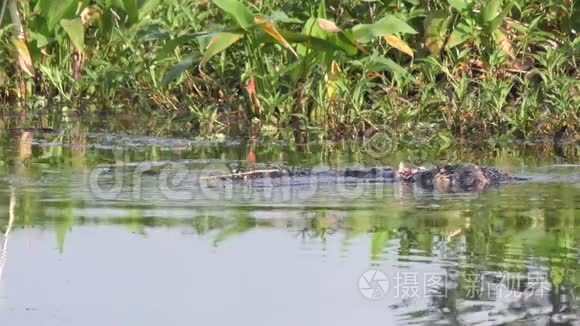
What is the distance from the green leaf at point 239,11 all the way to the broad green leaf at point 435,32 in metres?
1.32

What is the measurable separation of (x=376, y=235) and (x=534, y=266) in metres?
0.78

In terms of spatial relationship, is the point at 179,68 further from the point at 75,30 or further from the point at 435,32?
the point at 435,32

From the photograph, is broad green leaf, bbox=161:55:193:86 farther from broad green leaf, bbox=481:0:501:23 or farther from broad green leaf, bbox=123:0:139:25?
broad green leaf, bbox=481:0:501:23

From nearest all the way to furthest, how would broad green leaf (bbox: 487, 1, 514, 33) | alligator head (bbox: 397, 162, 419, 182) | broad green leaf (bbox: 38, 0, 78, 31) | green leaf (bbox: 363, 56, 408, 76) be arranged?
1. alligator head (bbox: 397, 162, 419, 182)
2. green leaf (bbox: 363, 56, 408, 76)
3. broad green leaf (bbox: 487, 1, 514, 33)
4. broad green leaf (bbox: 38, 0, 78, 31)

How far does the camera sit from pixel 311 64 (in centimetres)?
898

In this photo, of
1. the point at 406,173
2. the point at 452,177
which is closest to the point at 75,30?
the point at 406,173

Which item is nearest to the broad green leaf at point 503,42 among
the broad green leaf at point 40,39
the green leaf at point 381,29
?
the green leaf at point 381,29

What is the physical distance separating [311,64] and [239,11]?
57cm

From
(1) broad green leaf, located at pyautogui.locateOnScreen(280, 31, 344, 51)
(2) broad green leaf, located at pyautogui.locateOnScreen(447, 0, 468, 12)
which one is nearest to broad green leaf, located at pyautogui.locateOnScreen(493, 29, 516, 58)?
(2) broad green leaf, located at pyautogui.locateOnScreen(447, 0, 468, 12)

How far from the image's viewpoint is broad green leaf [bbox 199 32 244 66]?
8734 millimetres

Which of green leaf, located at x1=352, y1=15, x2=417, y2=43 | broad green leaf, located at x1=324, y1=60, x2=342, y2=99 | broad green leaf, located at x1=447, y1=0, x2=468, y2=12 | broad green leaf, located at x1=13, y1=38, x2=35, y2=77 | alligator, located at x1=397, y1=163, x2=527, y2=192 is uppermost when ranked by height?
broad green leaf, located at x1=447, y1=0, x2=468, y2=12

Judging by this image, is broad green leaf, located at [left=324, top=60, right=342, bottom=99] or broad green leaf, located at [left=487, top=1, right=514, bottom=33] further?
broad green leaf, located at [left=487, top=1, right=514, bottom=33]

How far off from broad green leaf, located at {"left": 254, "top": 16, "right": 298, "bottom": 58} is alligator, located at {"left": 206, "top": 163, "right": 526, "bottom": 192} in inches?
50.5

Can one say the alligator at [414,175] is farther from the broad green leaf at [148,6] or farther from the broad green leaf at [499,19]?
the broad green leaf at [148,6]
